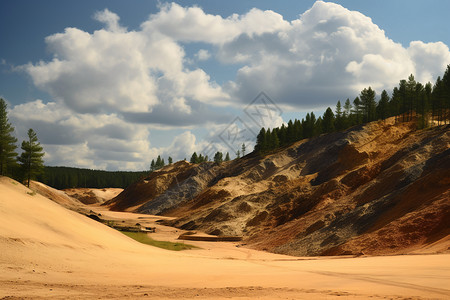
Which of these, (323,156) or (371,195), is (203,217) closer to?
(371,195)

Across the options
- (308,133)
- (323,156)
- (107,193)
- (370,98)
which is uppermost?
(370,98)

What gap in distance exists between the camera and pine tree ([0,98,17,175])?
61469mm

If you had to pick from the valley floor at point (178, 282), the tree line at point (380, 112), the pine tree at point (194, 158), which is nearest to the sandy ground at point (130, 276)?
the valley floor at point (178, 282)

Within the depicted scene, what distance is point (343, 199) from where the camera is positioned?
140 feet

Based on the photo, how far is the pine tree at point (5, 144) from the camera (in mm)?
61469

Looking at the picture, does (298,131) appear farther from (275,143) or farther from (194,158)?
(194,158)

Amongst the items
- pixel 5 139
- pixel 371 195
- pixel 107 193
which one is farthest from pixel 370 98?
pixel 107 193

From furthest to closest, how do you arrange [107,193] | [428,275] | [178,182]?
[107,193], [178,182], [428,275]

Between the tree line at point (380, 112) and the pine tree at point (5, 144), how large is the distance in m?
65.4

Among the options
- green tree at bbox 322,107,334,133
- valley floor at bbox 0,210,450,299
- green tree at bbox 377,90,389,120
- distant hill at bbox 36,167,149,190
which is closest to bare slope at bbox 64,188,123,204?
distant hill at bbox 36,167,149,190

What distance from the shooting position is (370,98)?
97.8m

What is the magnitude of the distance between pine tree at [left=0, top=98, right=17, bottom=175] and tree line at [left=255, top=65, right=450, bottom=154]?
6538 cm

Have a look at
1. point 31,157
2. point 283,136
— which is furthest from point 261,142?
point 31,157

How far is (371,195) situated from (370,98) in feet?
213
